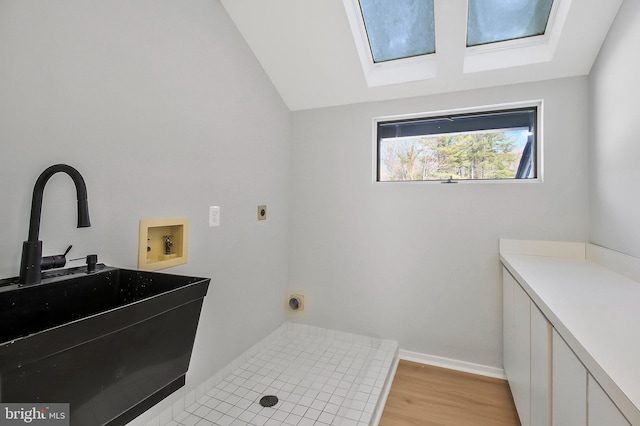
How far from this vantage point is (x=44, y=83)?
3.46 ft

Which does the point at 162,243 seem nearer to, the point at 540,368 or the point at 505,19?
the point at 540,368

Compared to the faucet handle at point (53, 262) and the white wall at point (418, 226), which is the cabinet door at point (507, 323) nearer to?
the white wall at point (418, 226)

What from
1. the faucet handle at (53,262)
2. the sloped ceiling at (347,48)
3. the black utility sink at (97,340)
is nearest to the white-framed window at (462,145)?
the sloped ceiling at (347,48)

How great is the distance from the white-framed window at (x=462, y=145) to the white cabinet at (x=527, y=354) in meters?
0.78

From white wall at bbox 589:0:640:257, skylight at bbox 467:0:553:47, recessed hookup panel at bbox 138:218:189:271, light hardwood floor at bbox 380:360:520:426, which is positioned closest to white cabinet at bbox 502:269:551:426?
light hardwood floor at bbox 380:360:520:426

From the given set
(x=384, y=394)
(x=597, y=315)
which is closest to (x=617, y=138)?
(x=597, y=315)

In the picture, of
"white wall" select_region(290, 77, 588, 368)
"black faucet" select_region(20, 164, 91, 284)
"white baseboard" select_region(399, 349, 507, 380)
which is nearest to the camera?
"black faucet" select_region(20, 164, 91, 284)

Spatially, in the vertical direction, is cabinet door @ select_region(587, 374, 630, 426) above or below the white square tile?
above

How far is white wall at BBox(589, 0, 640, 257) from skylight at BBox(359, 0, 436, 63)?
3.22 ft

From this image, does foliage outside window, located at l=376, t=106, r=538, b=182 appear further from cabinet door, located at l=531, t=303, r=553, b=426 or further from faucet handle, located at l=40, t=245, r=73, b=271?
faucet handle, located at l=40, t=245, r=73, b=271

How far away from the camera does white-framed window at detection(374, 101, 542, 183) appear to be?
Answer: 211cm

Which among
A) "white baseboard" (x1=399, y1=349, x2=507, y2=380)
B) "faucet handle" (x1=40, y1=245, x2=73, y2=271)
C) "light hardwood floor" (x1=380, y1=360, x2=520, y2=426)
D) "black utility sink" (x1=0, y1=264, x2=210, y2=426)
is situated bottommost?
"light hardwood floor" (x1=380, y1=360, x2=520, y2=426)

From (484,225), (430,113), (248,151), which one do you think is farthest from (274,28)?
(484,225)

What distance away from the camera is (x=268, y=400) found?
171 centimetres
